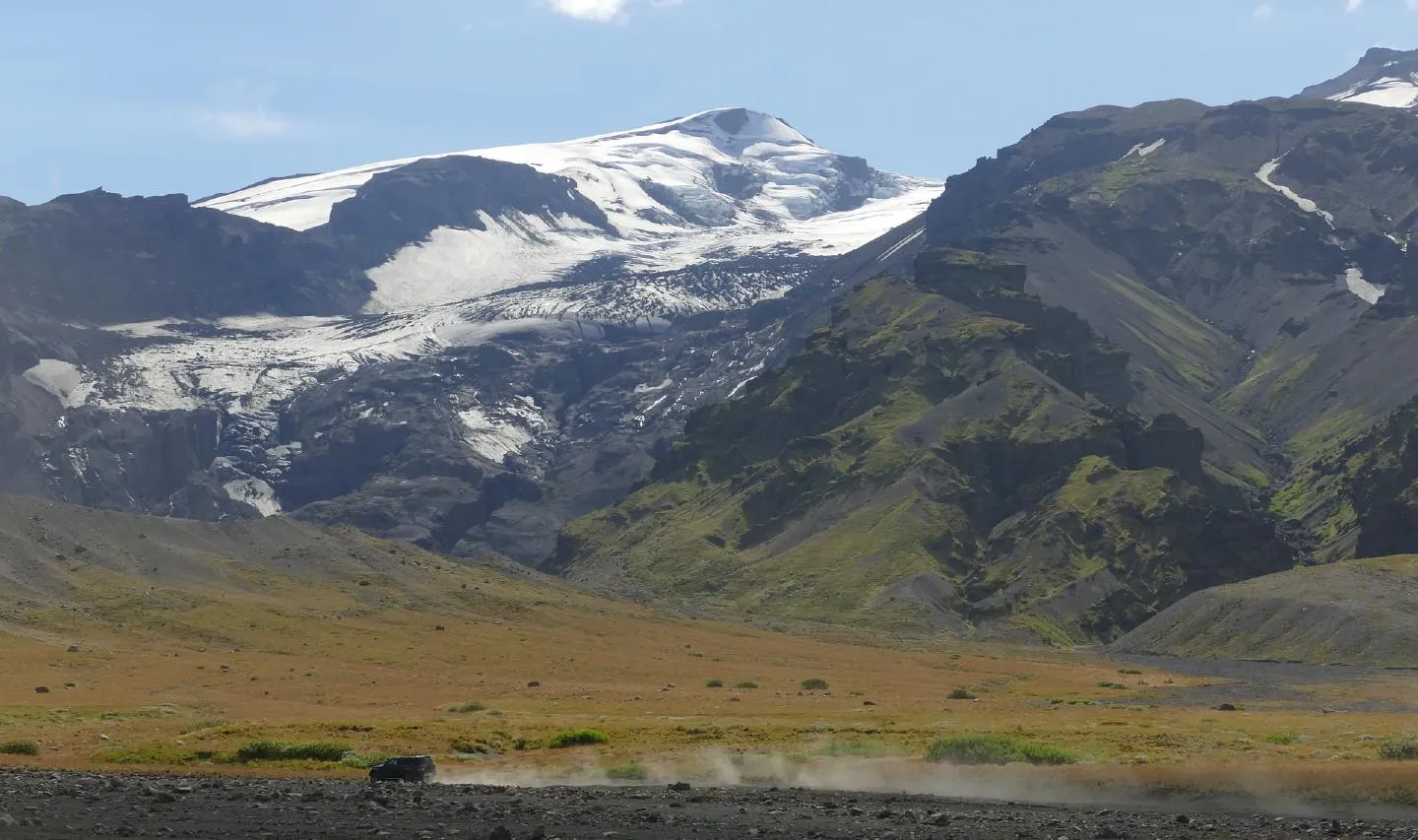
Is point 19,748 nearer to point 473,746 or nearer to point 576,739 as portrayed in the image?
point 473,746

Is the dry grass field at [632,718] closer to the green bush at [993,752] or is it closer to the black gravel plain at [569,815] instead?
the green bush at [993,752]

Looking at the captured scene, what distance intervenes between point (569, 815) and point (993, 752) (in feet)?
85.7

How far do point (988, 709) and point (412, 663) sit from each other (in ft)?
236

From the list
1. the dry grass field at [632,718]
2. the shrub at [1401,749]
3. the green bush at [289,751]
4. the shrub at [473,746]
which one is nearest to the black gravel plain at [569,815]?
the dry grass field at [632,718]

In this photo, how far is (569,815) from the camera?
68.2 meters

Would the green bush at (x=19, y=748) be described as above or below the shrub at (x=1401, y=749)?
above

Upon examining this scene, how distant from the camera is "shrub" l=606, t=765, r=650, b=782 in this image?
85.2m

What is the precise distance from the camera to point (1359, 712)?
14175 cm

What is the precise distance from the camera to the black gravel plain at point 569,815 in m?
63.1

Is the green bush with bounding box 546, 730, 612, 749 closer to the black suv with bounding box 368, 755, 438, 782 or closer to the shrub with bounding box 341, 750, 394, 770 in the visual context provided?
the shrub with bounding box 341, 750, 394, 770

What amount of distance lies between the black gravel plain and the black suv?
70.9 inches

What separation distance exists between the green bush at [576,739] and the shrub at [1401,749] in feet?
130

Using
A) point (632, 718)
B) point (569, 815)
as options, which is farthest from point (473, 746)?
point (569, 815)

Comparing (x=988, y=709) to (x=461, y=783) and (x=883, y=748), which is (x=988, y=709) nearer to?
Answer: (x=883, y=748)
